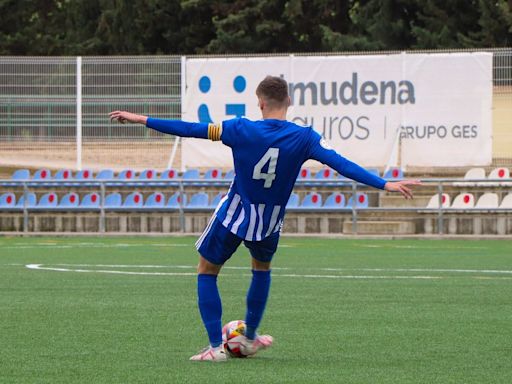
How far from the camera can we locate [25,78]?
28.6 m

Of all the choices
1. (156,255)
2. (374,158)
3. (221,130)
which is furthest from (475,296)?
(374,158)

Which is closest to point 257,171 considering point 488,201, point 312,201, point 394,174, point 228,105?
point 488,201

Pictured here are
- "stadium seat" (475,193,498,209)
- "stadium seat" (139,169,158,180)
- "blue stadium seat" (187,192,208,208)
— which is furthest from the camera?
"stadium seat" (139,169,158,180)

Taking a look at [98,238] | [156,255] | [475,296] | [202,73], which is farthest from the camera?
[202,73]

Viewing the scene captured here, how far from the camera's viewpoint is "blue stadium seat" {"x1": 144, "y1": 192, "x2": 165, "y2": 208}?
26.6m

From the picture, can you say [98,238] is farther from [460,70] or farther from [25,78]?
[460,70]

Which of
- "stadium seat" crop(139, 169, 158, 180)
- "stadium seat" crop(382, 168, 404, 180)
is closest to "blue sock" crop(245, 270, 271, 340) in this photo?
"stadium seat" crop(382, 168, 404, 180)

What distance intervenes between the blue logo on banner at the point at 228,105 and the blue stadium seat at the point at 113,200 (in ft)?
9.63

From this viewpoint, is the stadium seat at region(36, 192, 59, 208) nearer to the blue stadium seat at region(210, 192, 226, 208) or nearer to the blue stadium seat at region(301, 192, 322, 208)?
the blue stadium seat at region(210, 192, 226, 208)

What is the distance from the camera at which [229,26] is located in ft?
163

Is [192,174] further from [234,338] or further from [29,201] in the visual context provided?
[234,338]

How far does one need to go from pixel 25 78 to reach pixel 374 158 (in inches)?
300

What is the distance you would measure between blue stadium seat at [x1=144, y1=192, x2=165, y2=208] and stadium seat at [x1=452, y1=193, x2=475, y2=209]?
5744 mm

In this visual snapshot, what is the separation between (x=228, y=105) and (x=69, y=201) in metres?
4.10
